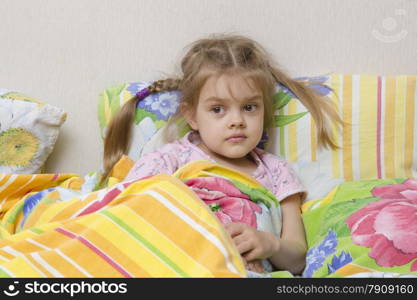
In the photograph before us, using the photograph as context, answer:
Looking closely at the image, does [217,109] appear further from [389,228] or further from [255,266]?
[389,228]

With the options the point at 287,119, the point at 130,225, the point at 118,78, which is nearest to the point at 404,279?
the point at 130,225

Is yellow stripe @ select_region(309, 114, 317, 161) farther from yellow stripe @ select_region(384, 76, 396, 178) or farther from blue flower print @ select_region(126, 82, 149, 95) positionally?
blue flower print @ select_region(126, 82, 149, 95)

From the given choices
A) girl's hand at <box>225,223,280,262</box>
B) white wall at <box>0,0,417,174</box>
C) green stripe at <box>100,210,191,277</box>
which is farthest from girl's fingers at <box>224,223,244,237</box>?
white wall at <box>0,0,417,174</box>

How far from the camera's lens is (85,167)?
5.39 ft

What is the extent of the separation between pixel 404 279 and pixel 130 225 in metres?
0.44

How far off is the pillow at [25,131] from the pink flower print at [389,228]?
815 millimetres

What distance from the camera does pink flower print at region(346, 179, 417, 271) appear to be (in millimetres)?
997

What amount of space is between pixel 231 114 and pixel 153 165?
20cm


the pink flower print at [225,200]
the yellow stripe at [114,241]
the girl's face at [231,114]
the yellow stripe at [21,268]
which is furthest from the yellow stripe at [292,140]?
the yellow stripe at [21,268]

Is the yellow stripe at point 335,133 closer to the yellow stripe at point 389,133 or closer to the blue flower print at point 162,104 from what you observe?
the yellow stripe at point 389,133

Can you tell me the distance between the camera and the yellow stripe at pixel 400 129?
1403 mm

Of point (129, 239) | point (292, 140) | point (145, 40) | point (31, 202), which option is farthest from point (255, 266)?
point (145, 40)

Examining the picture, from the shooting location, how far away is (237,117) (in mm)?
1317

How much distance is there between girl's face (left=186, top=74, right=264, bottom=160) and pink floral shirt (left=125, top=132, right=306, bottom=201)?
0.19ft
